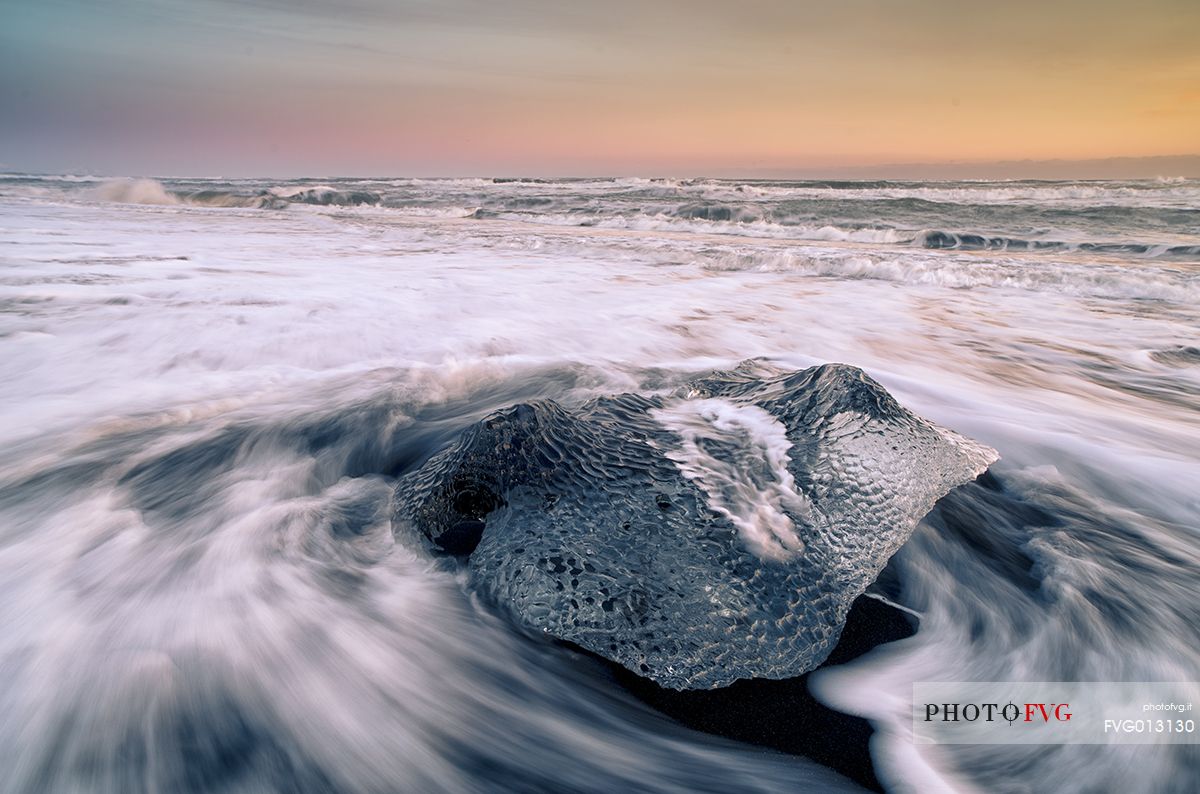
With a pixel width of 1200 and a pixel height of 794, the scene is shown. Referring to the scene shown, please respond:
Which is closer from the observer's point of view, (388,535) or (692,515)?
(692,515)

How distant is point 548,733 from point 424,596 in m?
0.58

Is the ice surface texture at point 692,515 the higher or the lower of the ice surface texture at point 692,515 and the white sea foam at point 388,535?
the higher

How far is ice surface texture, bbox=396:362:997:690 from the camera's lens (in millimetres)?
1608

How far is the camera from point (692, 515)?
5.83ft

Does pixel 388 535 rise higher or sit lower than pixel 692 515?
lower

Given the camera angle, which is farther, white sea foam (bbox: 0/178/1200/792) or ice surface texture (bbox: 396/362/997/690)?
ice surface texture (bbox: 396/362/997/690)

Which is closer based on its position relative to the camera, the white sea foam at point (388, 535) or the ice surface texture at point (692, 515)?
the white sea foam at point (388, 535)

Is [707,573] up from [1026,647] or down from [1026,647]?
up

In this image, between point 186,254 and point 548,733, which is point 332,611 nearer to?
point 548,733

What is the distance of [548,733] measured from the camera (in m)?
1.51

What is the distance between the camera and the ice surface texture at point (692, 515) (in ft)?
5.28

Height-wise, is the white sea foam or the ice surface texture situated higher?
the ice surface texture

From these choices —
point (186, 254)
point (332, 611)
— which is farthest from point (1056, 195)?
point (332, 611)

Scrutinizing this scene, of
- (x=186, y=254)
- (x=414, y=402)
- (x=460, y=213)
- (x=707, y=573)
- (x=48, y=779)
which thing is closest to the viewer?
(x=48, y=779)
